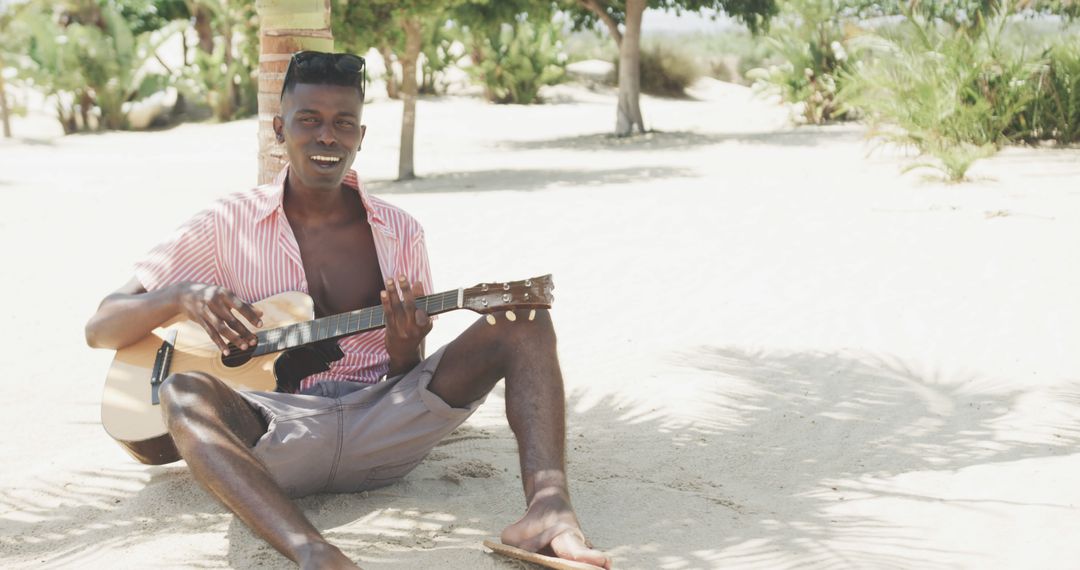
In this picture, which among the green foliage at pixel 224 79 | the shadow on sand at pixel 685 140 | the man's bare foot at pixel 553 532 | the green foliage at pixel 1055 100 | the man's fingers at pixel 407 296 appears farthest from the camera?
the green foliage at pixel 224 79

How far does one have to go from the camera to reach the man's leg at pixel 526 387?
286cm

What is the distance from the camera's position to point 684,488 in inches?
143

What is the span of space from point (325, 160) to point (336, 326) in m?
0.53

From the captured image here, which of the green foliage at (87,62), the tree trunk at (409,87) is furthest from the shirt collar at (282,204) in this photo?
the green foliage at (87,62)

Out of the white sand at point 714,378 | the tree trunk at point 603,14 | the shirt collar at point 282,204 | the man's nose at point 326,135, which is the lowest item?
the white sand at point 714,378

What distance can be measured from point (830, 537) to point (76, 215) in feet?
30.7

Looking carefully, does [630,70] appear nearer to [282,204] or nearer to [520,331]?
[282,204]

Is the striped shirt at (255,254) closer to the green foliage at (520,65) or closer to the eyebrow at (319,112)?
the eyebrow at (319,112)

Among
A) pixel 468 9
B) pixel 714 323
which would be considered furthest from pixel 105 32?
pixel 714 323

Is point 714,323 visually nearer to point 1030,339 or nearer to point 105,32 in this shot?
point 1030,339

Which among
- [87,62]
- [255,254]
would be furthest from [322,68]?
[87,62]

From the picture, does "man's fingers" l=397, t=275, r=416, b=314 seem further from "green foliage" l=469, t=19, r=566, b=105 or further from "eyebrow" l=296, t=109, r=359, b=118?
"green foliage" l=469, t=19, r=566, b=105

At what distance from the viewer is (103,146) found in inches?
766

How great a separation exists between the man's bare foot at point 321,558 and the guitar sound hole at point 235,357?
0.86 m
